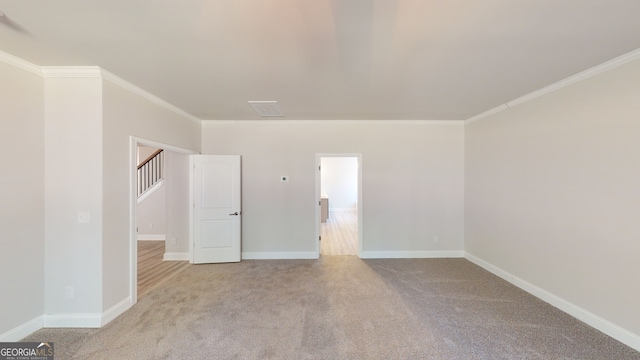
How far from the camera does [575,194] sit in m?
2.41

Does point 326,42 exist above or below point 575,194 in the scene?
above

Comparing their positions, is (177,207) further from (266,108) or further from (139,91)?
(266,108)

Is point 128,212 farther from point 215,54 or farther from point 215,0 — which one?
point 215,0

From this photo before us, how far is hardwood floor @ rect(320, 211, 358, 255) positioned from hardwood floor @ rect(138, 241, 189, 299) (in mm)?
2647

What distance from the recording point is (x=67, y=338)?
6.82ft

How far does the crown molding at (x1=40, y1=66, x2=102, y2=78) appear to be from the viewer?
2189mm

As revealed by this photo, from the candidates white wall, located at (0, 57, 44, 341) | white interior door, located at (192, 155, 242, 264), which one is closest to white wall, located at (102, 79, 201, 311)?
white wall, located at (0, 57, 44, 341)

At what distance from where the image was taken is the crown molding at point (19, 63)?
1.92m

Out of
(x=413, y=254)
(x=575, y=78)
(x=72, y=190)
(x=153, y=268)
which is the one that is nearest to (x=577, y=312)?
(x=413, y=254)

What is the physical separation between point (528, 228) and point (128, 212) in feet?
16.6

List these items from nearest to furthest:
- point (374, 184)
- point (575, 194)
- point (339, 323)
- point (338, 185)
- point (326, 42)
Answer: point (326, 42), point (339, 323), point (575, 194), point (374, 184), point (338, 185)

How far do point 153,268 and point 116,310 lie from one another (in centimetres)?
149

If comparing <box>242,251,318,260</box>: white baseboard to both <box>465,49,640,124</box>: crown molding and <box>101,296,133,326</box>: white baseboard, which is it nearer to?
<box>101,296,133,326</box>: white baseboard

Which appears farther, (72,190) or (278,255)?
(278,255)
